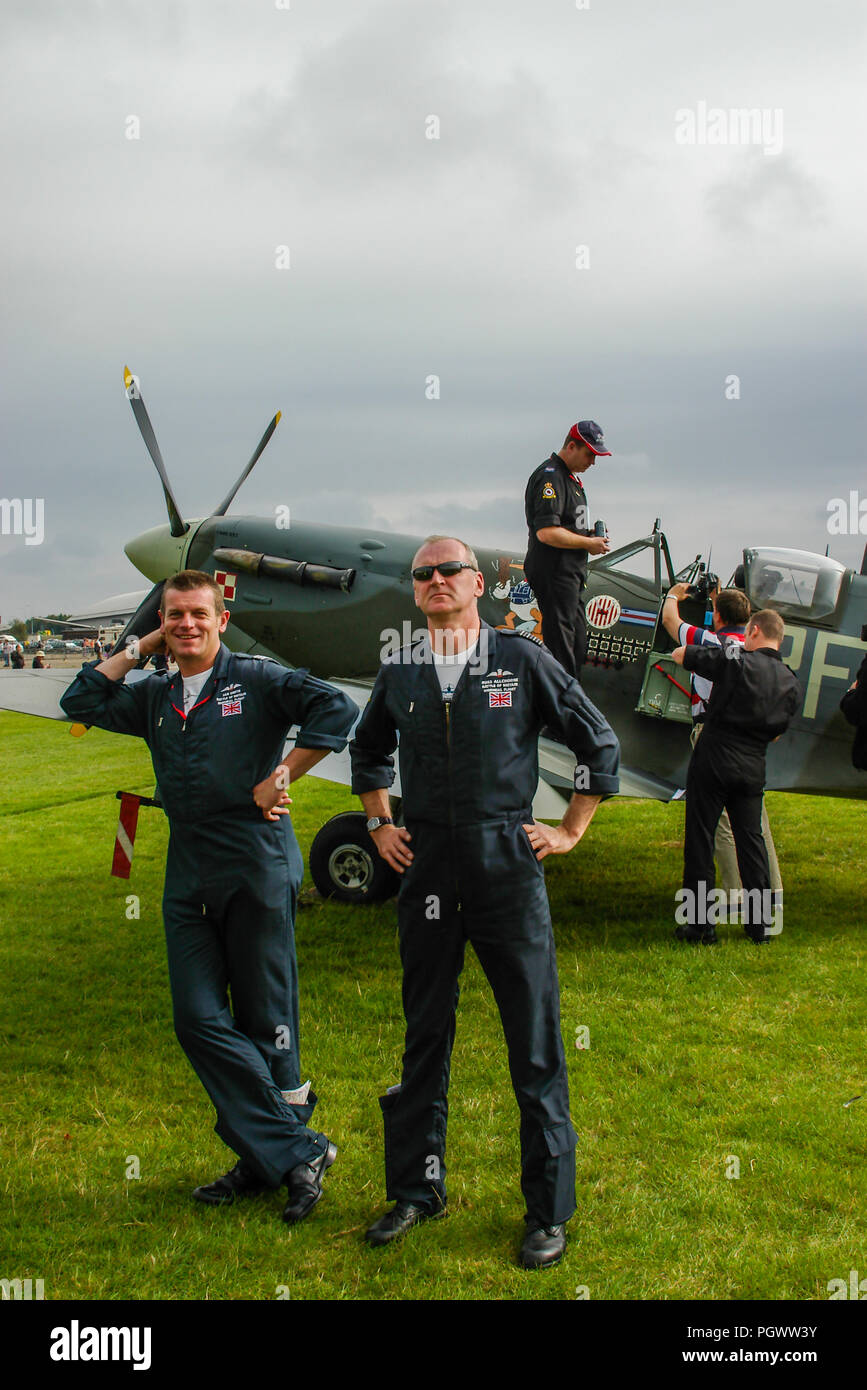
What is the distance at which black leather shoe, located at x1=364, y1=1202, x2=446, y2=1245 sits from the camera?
3459 mm

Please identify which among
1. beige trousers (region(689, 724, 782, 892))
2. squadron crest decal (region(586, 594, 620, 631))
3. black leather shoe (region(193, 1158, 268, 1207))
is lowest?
black leather shoe (region(193, 1158, 268, 1207))

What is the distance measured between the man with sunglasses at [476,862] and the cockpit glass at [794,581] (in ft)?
15.7

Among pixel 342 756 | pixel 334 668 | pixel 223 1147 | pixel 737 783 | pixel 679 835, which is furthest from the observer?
pixel 679 835

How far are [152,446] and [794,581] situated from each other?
256 inches

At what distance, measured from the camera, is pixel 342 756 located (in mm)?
7570

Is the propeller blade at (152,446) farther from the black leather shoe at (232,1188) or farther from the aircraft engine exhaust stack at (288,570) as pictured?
the black leather shoe at (232,1188)

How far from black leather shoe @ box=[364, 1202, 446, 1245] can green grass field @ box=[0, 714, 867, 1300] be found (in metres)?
0.04

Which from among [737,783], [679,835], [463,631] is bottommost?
[679,835]

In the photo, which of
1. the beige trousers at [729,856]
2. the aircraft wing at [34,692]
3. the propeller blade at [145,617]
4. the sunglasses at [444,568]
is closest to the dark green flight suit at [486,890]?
the sunglasses at [444,568]

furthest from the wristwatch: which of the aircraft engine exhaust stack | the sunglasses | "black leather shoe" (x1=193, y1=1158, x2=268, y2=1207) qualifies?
the aircraft engine exhaust stack

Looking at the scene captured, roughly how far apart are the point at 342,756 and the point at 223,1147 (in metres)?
3.66

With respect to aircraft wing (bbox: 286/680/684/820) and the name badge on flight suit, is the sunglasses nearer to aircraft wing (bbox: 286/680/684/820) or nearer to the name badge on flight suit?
the name badge on flight suit
